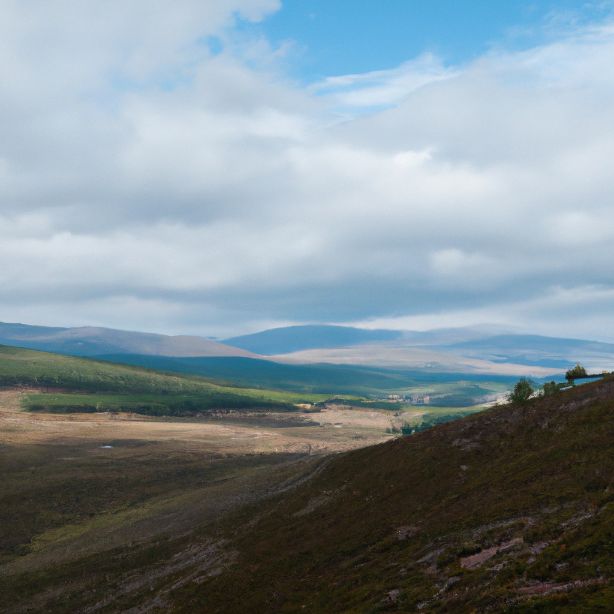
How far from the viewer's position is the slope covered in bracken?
1017 inches

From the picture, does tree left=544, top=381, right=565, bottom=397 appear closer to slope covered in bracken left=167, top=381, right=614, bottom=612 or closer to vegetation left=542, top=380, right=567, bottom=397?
vegetation left=542, top=380, right=567, bottom=397

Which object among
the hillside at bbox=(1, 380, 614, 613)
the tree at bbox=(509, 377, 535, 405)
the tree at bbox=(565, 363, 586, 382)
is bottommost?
the hillside at bbox=(1, 380, 614, 613)


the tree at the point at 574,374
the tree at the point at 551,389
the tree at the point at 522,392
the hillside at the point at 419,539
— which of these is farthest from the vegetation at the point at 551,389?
the tree at the point at 574,374

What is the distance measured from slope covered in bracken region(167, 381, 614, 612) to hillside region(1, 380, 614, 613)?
14 centimetres

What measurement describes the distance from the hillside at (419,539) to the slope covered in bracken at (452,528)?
144 millimetres

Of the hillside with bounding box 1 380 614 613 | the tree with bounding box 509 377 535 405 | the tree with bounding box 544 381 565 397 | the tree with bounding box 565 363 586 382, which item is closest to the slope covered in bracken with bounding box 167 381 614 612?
the hillside with bounding box 1 380 614 613

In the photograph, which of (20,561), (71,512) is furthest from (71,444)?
(20,561)

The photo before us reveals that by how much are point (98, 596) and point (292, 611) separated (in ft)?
89.4

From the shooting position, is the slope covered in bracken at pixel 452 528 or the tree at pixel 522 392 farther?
the tree at pixel 522 392

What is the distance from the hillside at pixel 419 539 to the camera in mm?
26422

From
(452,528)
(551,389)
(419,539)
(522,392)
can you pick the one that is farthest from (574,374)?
(419,539)

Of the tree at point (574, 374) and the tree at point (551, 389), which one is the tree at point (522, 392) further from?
the tree at point (574, 374)

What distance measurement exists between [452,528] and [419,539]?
278cm

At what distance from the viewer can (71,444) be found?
165m
